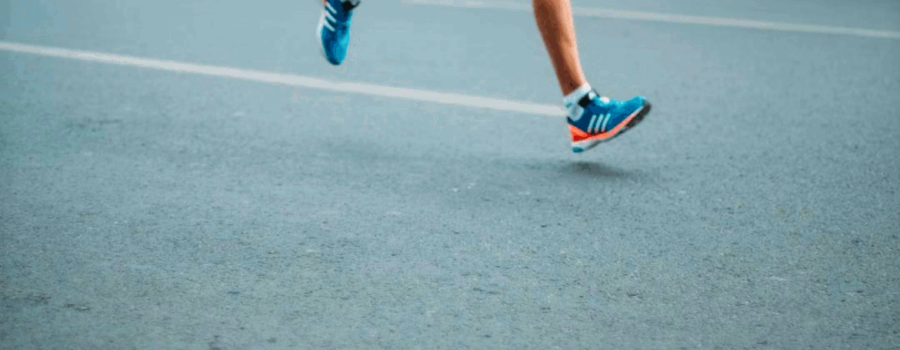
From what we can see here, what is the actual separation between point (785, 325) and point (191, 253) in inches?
59.1

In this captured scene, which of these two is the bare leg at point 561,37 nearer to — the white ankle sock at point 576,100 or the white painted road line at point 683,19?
the white ankle sock at point 576,100

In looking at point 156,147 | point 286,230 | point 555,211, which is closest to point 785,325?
point 555,211

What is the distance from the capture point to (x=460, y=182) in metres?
4.04

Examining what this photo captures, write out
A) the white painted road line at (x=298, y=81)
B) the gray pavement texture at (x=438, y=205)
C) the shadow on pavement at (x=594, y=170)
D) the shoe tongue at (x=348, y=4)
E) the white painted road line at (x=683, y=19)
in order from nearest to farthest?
the gray pavement texture at (x=438, y=205) → the shadow on pavement at (x=594, y=170) → the shoe tongue at (x=348, y=4) → the white painted road line at (x=298, y=81) → the white painted road line at (x=683, y=19)

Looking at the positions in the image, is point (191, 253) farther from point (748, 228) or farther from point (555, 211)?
point (748, 228)

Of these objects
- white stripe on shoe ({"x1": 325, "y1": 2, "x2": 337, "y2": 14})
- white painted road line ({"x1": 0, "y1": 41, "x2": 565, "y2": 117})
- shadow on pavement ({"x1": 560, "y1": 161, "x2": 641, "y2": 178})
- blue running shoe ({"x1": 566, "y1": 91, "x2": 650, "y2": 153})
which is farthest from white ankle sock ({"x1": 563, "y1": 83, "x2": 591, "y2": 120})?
white stripe on shoe ({"x1": 325, "y1": 2, "x2": 337, "y2": 14})

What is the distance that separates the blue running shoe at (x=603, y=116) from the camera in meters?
4.25

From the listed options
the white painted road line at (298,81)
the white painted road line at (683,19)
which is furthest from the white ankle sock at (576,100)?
the white painted road line at (683,19)

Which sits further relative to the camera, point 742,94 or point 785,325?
point 742,94

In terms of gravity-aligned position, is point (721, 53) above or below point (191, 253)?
below

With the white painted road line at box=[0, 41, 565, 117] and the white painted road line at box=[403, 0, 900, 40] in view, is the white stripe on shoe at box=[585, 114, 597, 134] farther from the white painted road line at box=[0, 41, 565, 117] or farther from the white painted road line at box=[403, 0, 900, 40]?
the white painted road line at box=[403, 0, 900, 40]

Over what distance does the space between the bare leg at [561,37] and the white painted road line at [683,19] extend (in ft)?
12.1

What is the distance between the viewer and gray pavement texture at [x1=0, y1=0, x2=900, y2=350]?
9.04 ft

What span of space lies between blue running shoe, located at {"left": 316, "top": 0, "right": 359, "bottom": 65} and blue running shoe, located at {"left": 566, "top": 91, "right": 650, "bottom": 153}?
946mm
